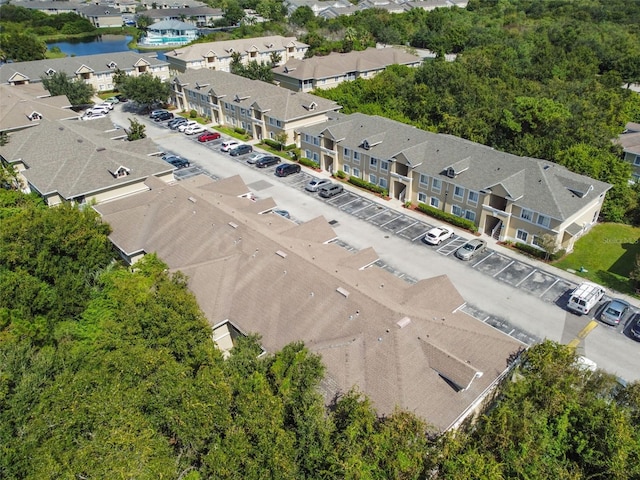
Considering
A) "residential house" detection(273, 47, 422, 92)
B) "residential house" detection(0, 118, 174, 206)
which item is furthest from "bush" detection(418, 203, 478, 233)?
"residential house" detection(273, 47, 422, 92)

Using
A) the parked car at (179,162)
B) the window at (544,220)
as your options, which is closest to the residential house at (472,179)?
the window at (544,220)

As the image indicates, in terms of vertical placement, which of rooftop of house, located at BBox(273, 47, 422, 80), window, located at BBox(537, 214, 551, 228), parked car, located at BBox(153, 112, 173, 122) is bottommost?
parked car, located at BBox(153, 112, 173, 122)

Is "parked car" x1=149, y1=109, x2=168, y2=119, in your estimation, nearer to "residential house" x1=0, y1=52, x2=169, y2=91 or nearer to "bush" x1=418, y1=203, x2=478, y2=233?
"residential house" x1=0, y1=52, x2=169, y2=91

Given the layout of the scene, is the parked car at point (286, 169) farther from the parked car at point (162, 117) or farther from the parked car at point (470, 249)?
the parked car at point (162, 117)

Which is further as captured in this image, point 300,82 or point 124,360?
point 300,82

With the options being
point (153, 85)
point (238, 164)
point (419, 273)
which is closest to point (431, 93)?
point (238, 164)

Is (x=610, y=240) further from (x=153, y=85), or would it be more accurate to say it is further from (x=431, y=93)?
(x=153, y=85)
